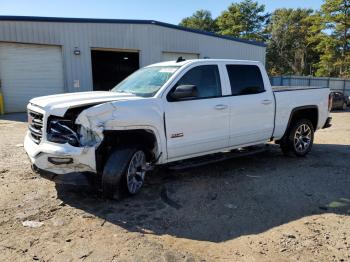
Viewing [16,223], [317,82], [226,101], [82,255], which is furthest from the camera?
[317,82]

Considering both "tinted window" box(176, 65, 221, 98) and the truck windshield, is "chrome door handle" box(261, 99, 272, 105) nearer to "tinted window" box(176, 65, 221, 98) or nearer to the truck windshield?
"tinted window" box(176, 65, 221, 98)

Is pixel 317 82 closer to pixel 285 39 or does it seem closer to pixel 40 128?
pixel 285 39

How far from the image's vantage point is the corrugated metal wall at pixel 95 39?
56.2 ft

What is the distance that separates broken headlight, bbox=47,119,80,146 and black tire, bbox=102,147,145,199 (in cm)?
52

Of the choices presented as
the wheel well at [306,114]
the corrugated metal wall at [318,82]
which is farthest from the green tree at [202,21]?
the wheel well at [306,114]

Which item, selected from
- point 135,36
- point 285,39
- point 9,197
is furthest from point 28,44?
point 285,39

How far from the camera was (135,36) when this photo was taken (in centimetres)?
2039

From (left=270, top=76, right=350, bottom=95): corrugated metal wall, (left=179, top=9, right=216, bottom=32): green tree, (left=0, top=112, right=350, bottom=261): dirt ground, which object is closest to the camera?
(left=0, top=112, right=350, bottom=261): dirt ground

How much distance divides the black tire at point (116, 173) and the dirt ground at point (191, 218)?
0.20 m

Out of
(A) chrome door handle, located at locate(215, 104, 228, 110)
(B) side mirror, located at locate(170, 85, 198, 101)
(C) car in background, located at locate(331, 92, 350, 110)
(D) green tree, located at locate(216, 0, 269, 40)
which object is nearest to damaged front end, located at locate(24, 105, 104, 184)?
(B) side mirror, located at locate(170, 85, 198, 101)

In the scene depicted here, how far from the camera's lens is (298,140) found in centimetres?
787

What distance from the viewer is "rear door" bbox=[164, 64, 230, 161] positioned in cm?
551

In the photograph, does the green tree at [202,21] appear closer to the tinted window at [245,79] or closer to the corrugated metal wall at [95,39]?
the corrugated metal wall at [95,39]

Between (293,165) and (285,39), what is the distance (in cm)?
5510
